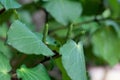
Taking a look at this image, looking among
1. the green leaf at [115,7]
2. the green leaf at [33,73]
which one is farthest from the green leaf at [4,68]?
the green leaf at [115,7]

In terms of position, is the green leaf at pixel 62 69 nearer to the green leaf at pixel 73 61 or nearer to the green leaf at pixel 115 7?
the green leaf at pixel 73 61

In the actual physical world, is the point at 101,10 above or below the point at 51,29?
above

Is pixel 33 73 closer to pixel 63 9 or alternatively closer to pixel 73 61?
pixel 73 61

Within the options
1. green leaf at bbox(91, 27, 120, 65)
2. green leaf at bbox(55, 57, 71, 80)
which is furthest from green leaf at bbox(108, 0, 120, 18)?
green leaf at bbox(55, 57, 71, 80)

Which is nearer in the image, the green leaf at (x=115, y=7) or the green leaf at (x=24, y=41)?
the green leaf at (x=24, y=41)

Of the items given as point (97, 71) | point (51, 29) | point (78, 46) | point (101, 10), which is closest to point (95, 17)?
point (101, 10)

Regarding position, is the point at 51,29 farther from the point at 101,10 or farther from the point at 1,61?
the point at 1,61
